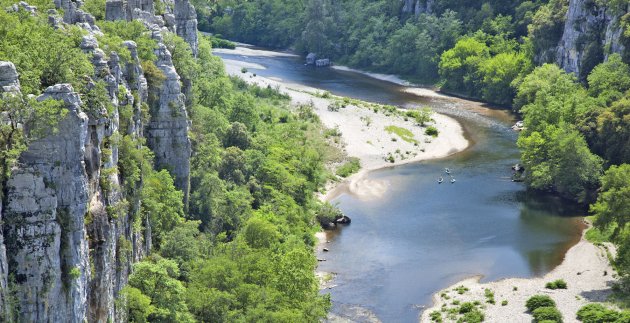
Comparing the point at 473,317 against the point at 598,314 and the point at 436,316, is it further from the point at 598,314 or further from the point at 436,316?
the point at 598,314

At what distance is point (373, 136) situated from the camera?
480ft

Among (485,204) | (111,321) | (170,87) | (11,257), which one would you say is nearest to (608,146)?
(485,204)

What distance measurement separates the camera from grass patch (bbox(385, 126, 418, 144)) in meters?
146

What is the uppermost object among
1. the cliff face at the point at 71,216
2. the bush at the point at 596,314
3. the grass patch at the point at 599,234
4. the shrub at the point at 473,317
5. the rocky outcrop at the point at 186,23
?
the rocky outcrop at the point at 186,23

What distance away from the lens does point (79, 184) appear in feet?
158

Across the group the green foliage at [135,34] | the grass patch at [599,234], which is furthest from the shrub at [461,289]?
the green foliage at [135,34]

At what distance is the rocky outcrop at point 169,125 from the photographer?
78.6 metres

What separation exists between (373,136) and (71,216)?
10097 centimetres

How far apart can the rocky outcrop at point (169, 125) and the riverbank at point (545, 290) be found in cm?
2605

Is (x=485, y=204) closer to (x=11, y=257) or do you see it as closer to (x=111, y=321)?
(x=111, y=321)

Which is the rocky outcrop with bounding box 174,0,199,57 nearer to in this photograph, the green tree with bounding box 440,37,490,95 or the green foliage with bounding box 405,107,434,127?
the green foliage with bounding box 405,107,434,127

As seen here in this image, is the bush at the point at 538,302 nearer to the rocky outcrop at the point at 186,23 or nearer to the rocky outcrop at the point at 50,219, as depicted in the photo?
the rocky outcrop at the point at 50,219

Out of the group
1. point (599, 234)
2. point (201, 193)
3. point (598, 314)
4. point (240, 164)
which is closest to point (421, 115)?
point (599, 234)

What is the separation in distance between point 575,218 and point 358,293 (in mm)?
34944
